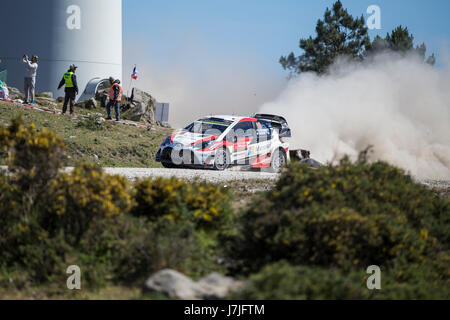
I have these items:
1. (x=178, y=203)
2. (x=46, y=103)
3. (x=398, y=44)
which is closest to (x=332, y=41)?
(x=398, y=44)

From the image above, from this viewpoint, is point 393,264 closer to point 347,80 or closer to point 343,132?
point 343,132

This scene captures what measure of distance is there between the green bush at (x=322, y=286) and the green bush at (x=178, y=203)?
177cm

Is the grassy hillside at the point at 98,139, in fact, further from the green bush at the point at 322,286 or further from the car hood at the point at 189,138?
the green bush at the point at 322,286

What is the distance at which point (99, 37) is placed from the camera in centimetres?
3503

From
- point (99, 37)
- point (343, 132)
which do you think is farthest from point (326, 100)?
point (99, 37)

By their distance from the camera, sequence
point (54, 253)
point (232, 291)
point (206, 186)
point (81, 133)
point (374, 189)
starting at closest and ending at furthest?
point (232, 291), point (54, 253), point (374, 189), point (206, 186), point (81, 133)

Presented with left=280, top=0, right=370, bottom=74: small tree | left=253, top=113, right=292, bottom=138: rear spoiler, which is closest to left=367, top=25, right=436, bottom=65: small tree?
left=280, top=0, right=370, bottom=74: small tree

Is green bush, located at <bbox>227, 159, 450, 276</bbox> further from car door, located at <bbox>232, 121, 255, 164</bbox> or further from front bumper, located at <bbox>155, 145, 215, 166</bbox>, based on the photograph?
car door, located at <bbox>232, 121, 255, 164</bbox>

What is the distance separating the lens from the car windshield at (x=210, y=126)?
16231 mm

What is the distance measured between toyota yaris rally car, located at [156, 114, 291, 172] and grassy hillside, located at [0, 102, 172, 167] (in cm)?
395

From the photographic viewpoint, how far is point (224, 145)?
16.1 metres

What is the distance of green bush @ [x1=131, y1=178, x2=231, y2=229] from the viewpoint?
7.57m

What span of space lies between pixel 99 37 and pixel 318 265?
31175 millimetres
